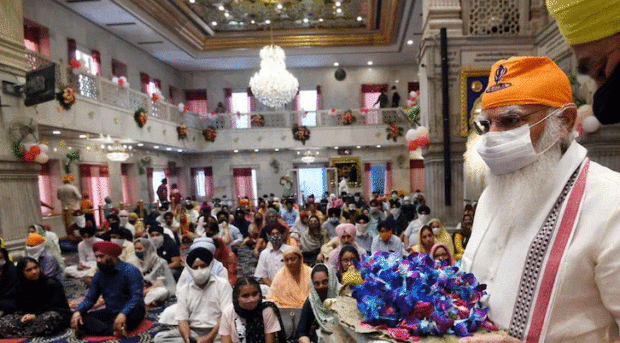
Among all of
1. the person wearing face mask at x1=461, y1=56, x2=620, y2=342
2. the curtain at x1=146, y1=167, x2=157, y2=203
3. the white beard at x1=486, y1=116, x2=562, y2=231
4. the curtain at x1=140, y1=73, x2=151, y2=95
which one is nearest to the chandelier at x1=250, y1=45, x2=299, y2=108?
the curtain at x1=140, y1=73, x2=151, y2=95

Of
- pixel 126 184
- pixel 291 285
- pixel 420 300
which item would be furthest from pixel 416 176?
pixel 420 300

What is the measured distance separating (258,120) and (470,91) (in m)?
10.4

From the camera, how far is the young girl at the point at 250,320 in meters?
2.72

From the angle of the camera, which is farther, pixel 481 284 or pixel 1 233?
pixel 1 233

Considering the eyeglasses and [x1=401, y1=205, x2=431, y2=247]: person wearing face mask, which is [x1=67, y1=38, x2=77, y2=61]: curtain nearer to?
[x1=401, y1=205, x2=431, y2=247]: person wearing face mask

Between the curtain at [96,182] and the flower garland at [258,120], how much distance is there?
5855mm

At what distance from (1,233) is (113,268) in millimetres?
3003

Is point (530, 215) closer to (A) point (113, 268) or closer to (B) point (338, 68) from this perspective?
(A) point (113, 268)

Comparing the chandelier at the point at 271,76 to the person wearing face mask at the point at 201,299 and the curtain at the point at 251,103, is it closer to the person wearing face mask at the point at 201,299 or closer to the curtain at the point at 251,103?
the curtain at the point at 251,103

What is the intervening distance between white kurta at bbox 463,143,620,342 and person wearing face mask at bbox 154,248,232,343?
2699 mm

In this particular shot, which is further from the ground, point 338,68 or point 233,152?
point 338,68

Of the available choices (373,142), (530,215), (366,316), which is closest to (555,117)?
(530,215)

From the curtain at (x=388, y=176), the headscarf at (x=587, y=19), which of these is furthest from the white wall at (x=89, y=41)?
the headscarf at (x=587, y=19)

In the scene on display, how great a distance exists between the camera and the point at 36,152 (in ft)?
19.3
